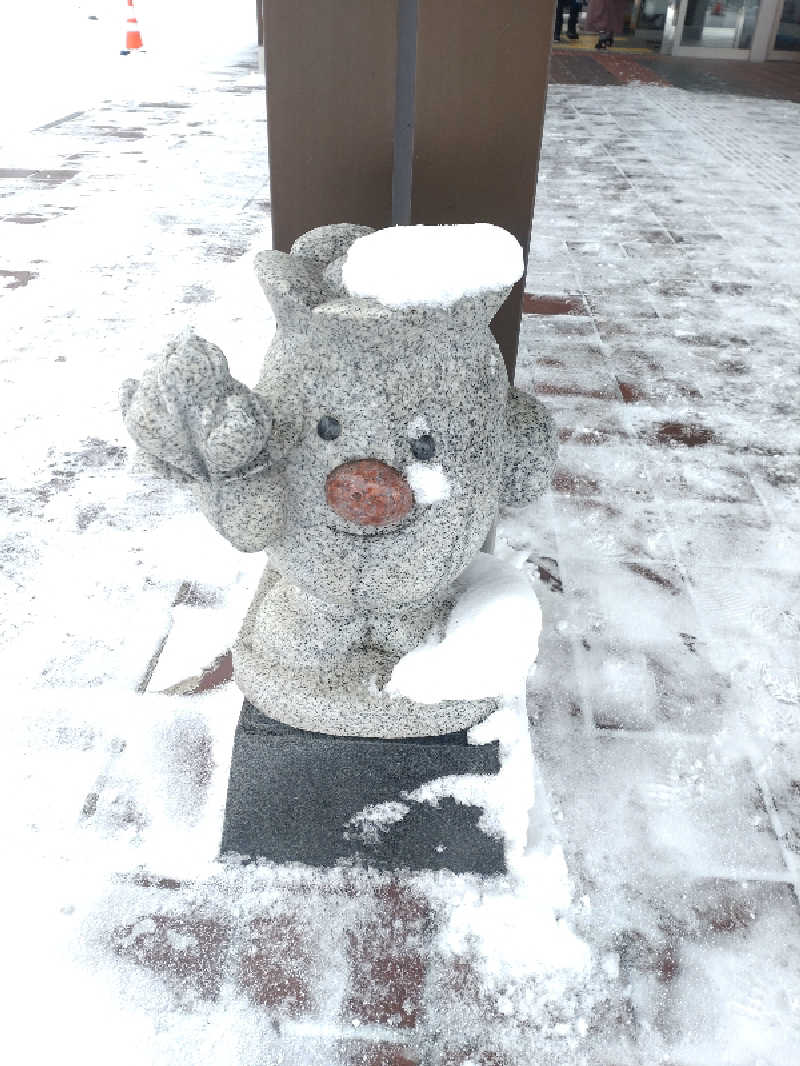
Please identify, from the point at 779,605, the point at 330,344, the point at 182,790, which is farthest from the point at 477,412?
the point at 779,605

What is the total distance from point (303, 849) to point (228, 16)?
22306mm

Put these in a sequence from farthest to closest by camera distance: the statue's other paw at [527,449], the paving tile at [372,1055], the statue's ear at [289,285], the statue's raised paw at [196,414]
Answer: the statue's other paw at [527,449], the paving tile at [372,1055], the statue's ear at [289,285], the statue's raised paw at [196,414]

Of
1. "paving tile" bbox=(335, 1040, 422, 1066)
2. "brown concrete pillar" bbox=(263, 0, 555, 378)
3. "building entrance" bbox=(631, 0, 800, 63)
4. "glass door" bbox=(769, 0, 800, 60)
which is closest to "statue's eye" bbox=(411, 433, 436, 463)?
"brown concrete pillar" bbox=(263, 0, 555, 378)

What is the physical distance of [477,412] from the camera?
1.68m

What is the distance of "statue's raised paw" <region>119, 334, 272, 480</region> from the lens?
1487 millimetres

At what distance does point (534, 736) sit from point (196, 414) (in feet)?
4.68

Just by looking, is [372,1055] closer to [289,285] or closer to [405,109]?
[289,285]

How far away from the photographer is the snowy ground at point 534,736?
6.02ft

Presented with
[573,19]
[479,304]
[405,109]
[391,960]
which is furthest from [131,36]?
[391,960]

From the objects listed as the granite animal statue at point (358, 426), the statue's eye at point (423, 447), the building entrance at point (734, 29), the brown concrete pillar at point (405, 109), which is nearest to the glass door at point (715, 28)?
the building entrance at point (734, 29)

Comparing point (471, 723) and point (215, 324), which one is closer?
point (471, 723)

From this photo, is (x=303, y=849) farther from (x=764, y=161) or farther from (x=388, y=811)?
(x=764, y=161)

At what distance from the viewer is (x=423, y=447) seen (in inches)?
64.0

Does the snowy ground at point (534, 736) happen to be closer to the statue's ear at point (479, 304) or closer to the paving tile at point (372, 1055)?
the paving tile at point (372, 1055)
